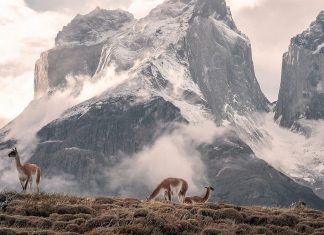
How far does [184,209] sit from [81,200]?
675cm

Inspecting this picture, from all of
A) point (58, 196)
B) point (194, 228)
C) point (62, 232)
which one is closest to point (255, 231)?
point (194, 228)

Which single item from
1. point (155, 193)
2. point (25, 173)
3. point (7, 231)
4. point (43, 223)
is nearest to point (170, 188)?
point (155, 193)

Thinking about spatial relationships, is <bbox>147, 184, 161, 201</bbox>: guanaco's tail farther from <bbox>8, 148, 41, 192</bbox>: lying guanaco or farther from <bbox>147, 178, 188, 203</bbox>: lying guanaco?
<bbox>8, 148, 41, 192</bbox>: lying guanaco

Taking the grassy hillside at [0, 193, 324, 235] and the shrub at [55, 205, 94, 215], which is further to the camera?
the shrub at [55, 205, 94, 215]

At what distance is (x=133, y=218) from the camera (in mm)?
35312

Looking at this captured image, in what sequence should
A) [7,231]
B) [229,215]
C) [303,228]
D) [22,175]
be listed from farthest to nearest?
1. [22,175]
2. [229,215]
3. [303,228]
4. [7,231]

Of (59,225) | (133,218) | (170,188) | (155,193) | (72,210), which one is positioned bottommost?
(59,225)

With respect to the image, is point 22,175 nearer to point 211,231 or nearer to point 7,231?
point 7,231

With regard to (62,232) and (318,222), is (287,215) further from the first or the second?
(62,232)

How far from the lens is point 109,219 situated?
115ft

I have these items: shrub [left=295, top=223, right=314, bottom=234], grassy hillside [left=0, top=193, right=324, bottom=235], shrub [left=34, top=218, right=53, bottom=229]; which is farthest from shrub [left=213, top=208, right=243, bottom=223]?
shrub [left=34, top=218, right=53, bottom=229]

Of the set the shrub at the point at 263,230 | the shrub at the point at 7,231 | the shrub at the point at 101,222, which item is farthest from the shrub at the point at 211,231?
the shrub at the point at 7,231

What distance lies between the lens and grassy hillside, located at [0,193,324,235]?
33781 mm

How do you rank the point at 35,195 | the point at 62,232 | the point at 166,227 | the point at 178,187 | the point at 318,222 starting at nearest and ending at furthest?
the point at 62,232 → the point at 166,227 → the point at 318,222 → the point at 35,195 → the point at 178,187
